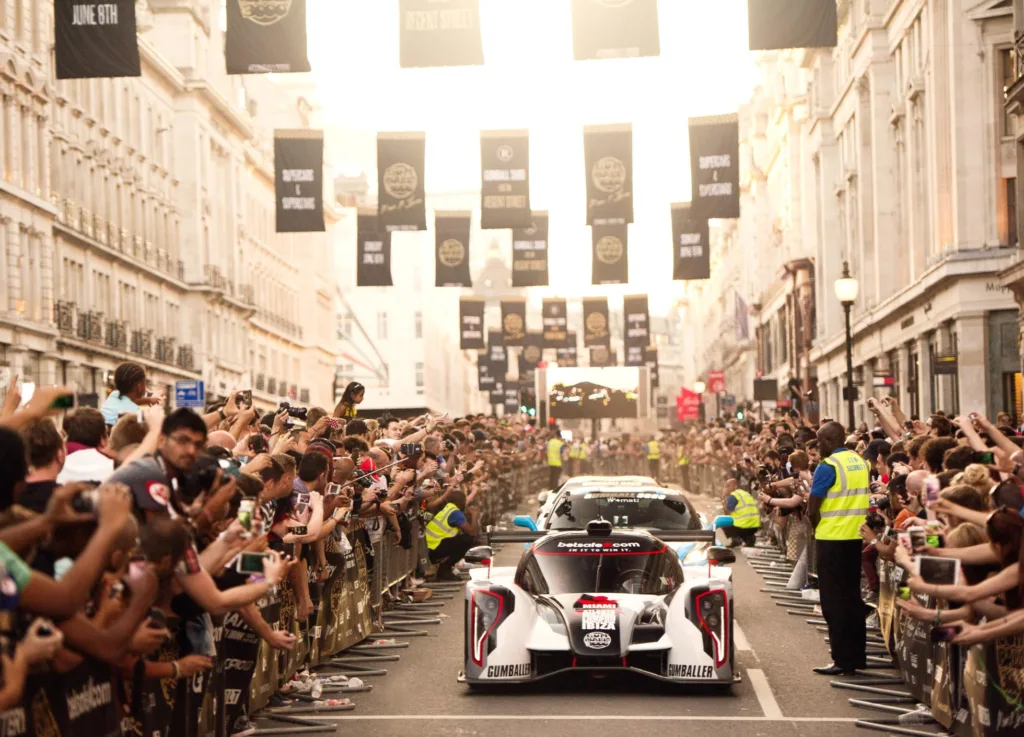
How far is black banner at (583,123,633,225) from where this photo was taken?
33.9m

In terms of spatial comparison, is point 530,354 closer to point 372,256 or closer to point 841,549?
point 372,256

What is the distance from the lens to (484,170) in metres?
34.7

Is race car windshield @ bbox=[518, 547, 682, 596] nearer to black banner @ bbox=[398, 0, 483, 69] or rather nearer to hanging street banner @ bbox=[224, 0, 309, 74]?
black banner @ bbox=[398, 0, 483, 69]

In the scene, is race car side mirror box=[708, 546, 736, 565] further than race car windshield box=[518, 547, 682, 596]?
Yes

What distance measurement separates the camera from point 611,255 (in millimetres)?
44250

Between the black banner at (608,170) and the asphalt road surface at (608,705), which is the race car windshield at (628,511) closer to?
the asphalt road surface at (608,705)

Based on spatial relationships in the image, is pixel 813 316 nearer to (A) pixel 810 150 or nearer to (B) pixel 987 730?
(A) pixel 810 150

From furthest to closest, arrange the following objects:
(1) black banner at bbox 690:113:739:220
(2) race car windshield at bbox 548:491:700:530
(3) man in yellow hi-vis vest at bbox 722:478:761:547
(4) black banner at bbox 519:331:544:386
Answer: (4) black banner at bbox 519:331:544:386 → (1) black banner at bbox 690:113:739:220 → (3) man in yellow hi-vis vest at bbox 722:478:761:547 → (2) race car windshield at bbox 548:491:700:530

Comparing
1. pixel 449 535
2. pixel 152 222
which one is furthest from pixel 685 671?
pixel 152 222

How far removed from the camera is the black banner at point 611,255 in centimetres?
4425

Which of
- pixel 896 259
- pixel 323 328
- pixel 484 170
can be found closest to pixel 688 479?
pixel 896 259

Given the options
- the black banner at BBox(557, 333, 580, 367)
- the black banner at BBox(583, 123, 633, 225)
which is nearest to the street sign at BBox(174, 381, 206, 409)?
the black banner at BBox(583, 123, 633, 225)

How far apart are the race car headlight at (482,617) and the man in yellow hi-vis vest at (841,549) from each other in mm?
2858

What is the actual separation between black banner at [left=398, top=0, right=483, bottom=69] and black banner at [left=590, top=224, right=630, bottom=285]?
74.7ft
